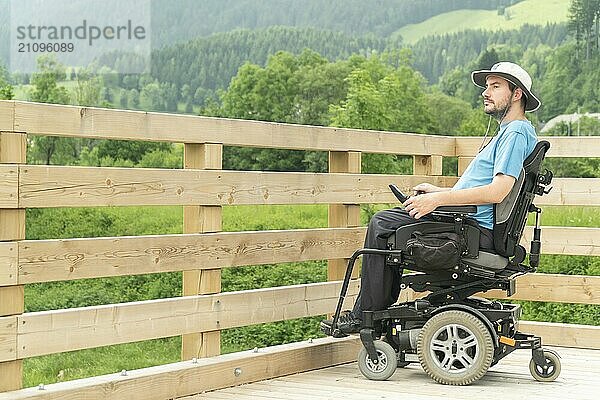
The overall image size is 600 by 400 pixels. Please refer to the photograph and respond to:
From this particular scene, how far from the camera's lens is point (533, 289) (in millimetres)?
5812

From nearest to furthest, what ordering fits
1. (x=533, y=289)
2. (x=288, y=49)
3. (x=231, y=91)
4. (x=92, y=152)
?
1. (x=533, y=289)
2. (x=92, y=152)
3. (x=231, y=91)
4. (x=288, y=49)

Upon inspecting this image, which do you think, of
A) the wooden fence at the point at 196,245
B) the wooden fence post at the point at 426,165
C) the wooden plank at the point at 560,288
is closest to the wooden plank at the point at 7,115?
Answer: the wooden fence at the point at 196,245

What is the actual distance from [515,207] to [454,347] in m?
0.60

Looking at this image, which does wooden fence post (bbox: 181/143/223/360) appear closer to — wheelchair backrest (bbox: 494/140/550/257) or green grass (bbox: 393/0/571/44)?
wheelchair backrest (bbox: 494/140/550/257)

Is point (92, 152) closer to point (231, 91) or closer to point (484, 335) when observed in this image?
point (231, 91)

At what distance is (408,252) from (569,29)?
38.8 m

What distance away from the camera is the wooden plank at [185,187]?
373 cm

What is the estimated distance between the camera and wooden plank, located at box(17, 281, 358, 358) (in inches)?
146

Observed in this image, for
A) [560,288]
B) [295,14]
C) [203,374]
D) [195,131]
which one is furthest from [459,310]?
[295,14]

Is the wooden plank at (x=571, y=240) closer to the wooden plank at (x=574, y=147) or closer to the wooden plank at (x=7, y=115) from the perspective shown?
the wooden plank at (x=574, y=147)

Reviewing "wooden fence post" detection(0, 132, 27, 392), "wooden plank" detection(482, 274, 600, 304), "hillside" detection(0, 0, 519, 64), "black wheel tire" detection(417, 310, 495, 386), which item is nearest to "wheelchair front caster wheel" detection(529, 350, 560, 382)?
"black wheel tire" detection(417, 310, 495, 386)

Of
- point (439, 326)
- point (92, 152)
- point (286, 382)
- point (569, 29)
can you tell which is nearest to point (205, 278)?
point (286, 382)

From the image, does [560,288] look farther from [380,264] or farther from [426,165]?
[380,264]

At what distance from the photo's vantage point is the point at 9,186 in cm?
360
